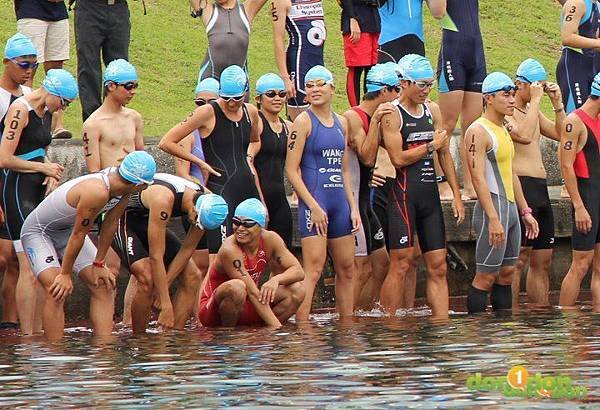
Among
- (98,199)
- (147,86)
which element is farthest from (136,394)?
(147,86)

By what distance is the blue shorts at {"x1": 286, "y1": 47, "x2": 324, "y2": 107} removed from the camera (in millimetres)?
15883

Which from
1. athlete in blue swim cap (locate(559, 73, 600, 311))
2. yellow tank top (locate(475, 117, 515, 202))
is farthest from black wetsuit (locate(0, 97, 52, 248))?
athlete in blue swim cap (locate(559, 73, 600, 311))

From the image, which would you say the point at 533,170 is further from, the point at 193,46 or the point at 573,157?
the point at 193,46

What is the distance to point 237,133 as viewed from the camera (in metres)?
14.2

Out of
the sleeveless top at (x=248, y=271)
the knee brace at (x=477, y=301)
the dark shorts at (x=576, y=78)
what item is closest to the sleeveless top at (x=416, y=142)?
the knee brace at (x=477, y=301)

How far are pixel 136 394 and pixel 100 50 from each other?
22.2 ft

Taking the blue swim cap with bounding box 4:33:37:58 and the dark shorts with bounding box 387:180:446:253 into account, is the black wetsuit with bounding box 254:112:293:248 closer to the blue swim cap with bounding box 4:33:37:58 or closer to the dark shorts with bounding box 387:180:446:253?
the dark shorts with bounding box 387:180:446:253

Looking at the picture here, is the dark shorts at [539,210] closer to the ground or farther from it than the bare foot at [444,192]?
closer to the ground

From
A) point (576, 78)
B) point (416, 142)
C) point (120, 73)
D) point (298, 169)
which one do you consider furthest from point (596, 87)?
point (120, 73)

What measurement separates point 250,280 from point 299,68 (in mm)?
2961

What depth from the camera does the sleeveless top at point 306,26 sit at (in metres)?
15.8

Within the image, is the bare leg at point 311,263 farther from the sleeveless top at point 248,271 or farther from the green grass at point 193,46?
the green grass at point 193,46

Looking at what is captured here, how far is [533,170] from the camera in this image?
1523 cm

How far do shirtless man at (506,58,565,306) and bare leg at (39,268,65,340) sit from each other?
13.7 ft
